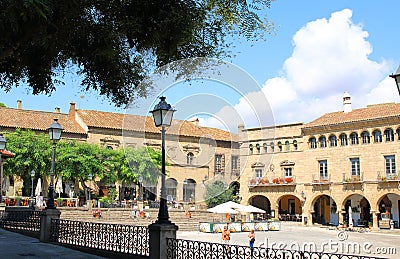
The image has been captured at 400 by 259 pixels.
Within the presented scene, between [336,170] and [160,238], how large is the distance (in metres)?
37.1

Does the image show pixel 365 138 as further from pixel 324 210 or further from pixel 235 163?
pixel 235 163

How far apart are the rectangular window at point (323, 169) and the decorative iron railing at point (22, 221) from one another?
31.6m

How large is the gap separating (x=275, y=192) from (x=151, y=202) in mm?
12738

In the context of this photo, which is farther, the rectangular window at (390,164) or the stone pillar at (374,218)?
the stone pillar at (374,218)

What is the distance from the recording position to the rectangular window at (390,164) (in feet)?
134

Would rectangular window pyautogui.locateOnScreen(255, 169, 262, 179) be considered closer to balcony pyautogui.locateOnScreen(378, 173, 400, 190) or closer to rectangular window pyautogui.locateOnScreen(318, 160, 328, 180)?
rectangular window pyautogui.locateOnScreen(318, 160, 328, 180)

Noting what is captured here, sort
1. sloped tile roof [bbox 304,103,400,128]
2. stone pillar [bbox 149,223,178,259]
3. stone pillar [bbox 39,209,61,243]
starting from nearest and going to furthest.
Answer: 1. stone pillar [bbox 149,223,178,259]
2. stone pillar [bbox 39,209,61,243]
3. sloped tile roof [bbox 304,103,400,128]

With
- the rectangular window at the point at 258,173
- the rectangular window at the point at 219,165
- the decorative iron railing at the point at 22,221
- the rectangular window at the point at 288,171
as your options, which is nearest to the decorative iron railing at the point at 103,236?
the decorative iron railing at the point at 22,221

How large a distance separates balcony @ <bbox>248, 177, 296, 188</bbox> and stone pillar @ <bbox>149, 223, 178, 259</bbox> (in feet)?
127

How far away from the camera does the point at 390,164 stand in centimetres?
4097

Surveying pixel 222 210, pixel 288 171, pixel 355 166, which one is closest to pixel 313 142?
pixel 288 171

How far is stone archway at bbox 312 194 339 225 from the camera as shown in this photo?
46362mm

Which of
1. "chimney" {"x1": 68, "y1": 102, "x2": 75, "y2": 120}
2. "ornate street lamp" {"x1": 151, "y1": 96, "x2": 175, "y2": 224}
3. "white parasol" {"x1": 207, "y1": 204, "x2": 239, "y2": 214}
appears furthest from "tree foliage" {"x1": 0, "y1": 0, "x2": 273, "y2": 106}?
"chimney" {"x1": 68, "y1": 102, "x2": 75, "y2": 120}

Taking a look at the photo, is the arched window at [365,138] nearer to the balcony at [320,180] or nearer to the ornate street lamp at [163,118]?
the balcony at [320,180]
